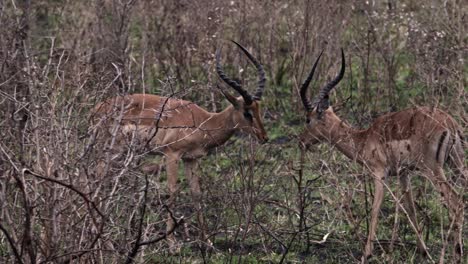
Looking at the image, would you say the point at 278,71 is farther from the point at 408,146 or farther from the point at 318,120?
the point at 408,146

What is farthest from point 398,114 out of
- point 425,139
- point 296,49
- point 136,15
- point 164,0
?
point 136,15

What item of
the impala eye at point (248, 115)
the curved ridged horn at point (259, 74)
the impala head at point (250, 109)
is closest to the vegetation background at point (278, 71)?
the impala head at point (250, 109)

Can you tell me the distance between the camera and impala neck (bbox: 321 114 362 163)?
787 cm

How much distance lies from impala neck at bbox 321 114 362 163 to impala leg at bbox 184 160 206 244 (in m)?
1.00

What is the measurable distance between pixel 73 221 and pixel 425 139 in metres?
3.14

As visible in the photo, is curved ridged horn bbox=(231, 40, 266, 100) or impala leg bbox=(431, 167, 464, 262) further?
curved ridged horn bbox=(231, 40, 266, 100)

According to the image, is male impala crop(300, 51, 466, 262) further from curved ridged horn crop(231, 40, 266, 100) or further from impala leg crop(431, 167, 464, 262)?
curved ridged horn crop(231, 40, 266, 100)

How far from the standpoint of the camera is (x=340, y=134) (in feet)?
26.7

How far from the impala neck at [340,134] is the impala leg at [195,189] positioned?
3.28 feet

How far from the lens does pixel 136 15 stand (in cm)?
1176

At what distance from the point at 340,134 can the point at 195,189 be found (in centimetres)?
130

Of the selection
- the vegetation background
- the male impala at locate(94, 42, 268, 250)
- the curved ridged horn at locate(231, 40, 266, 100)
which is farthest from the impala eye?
the vegetation background

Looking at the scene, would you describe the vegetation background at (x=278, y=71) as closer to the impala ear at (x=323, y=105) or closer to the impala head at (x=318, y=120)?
the impala head at (x=318, y=120)

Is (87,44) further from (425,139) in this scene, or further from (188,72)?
(425,139)
